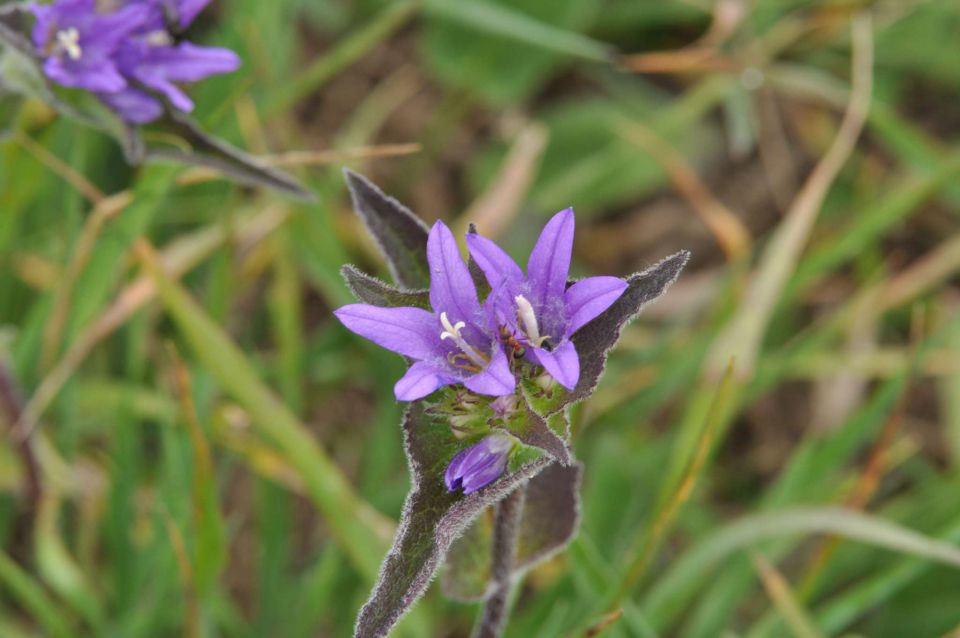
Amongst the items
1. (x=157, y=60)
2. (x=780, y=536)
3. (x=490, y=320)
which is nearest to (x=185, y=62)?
(x=157, y=60)

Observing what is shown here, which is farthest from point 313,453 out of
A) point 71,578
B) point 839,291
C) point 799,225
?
point 839,291

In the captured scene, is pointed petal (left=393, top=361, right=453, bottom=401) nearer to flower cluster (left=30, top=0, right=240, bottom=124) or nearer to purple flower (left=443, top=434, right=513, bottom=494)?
purple flower (left=443, top=434, right=513, bottom=494)

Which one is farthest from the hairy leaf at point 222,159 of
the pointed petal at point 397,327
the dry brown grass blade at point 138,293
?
the pointed petal at point 397,327

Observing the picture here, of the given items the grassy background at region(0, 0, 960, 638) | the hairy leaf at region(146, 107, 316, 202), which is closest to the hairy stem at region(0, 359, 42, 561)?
the grassy background at region(0, 0, 960, 638)

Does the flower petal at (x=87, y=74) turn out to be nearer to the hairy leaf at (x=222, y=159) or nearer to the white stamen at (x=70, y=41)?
the white stamen at (x=70, y=41)

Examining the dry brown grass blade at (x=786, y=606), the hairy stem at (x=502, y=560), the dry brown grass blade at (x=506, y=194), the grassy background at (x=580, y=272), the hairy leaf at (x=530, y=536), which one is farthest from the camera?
the dry brown grass blade at (x=506, y=194)

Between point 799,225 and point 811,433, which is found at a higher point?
point 799,225

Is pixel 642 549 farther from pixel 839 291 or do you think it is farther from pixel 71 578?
pixel 839 291
